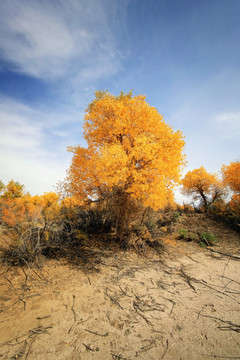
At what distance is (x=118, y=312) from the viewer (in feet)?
12.4

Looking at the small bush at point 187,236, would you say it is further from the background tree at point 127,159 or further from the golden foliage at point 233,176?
the golden foliage at point 233,176

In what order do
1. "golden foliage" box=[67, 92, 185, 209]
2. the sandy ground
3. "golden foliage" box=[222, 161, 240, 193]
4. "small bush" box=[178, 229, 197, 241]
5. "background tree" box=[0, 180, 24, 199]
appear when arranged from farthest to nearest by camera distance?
"background tree" box=[0, 180, 24, 199], "golden foliage" box=[222, 161, 240, 193], "small bush" box=[178, 229, 197, 241], "golden foliage" box=[67, 92, 185, 209], the sandy ground

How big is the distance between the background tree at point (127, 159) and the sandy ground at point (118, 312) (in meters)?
3.65

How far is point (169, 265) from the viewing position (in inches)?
275

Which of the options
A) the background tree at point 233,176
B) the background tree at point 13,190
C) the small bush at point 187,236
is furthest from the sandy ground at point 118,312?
the background tree at point 13,190

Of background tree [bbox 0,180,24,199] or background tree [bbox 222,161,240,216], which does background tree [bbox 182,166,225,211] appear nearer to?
background tree [bbox 222,161,240,216]

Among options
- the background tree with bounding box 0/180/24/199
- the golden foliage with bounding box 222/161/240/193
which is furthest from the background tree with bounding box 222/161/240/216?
the background tree with bounding box 0/180/24/199

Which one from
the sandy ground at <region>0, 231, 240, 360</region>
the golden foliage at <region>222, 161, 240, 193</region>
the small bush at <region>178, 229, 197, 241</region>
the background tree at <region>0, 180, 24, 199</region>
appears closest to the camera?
the sandy ground at <region>0, 231, 240, 360</region>

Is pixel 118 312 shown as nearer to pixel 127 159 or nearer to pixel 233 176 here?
pixel 127 159

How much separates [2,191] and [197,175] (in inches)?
1734

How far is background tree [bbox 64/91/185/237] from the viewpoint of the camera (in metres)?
8.00

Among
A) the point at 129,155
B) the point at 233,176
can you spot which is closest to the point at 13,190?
the point at 129,155

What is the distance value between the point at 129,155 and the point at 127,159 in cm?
42

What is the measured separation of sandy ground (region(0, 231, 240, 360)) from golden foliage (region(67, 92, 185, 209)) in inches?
153
